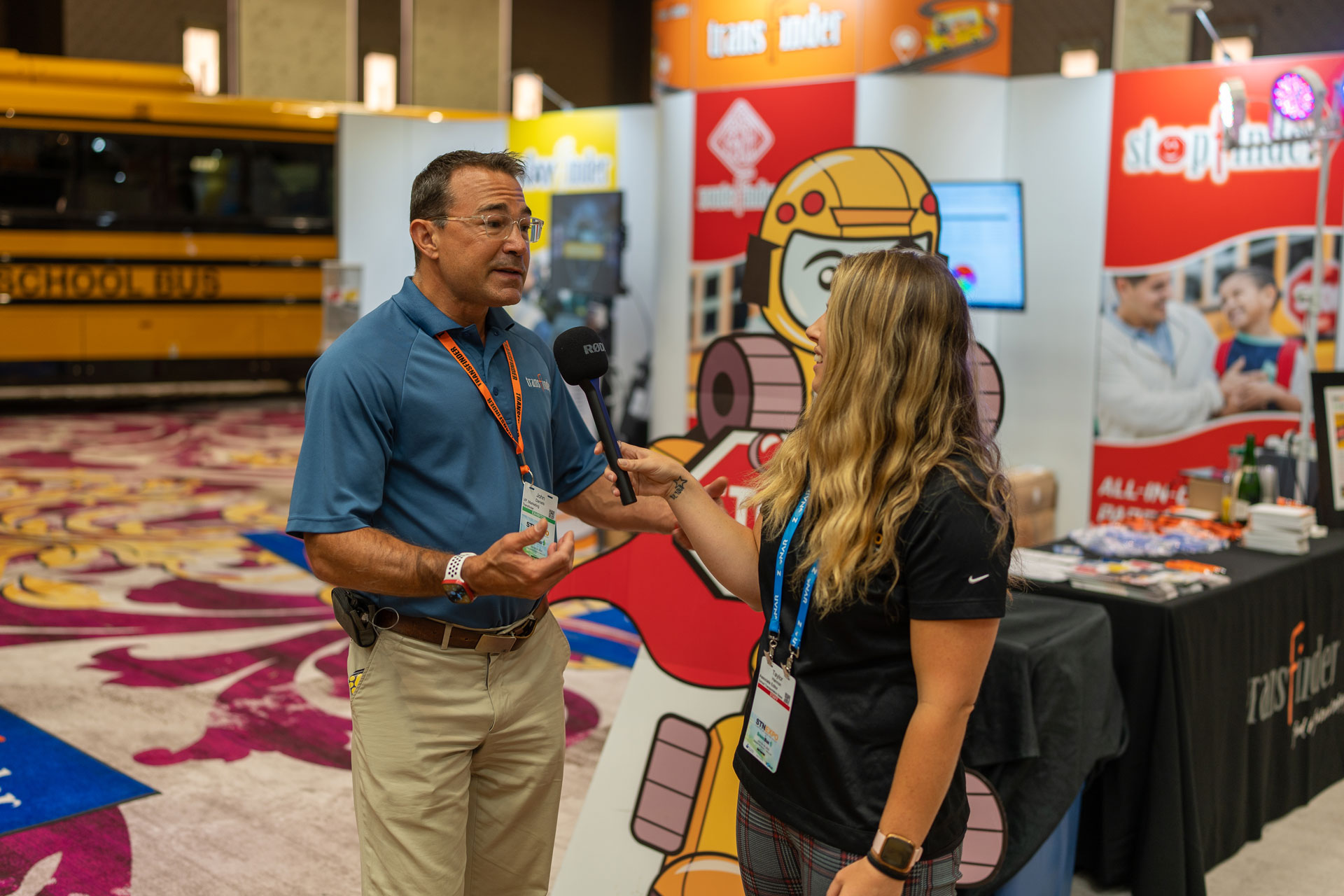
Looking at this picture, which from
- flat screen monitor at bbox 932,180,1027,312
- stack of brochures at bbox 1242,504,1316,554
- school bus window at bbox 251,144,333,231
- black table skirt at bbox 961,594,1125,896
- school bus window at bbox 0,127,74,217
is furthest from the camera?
school bus window at bbox 251,144,333,231

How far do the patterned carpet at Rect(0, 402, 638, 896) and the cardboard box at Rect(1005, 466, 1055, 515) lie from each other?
A: 2.11 metres

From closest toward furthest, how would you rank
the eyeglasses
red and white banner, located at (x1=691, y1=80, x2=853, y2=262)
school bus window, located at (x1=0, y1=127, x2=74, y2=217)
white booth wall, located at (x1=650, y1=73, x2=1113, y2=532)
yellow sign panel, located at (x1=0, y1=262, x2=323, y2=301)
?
the eyeglasses, white booth wall, located at (x1=650, y1=73, x2=1113, y2=532), red and white banner, located at (x1=691, y1=80, x2=853, y2=262), school bus window, located at (x1=0, y1=127, x2=74, y2=217), yellow sign panel, located at (x1=0, y1=262, x2=323, y2=301)

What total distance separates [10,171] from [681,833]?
1001 centimetres

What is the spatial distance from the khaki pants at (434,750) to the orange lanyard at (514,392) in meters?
0.28

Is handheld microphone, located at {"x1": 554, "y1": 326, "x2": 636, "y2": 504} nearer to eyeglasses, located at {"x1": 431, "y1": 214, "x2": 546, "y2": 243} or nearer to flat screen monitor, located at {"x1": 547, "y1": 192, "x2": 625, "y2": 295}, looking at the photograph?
eyeglasses, located at {"x1": 431, "y1": 214, "x2": 546, "y2": 243}

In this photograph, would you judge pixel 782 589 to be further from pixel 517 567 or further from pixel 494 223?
pixel 494 223

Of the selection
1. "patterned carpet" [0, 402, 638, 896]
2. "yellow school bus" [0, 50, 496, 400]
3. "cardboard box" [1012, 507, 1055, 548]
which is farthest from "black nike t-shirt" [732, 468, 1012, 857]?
"yellow school bus" [0, 50, 496, 400]

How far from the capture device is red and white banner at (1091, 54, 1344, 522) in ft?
17.4

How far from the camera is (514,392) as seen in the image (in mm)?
1785

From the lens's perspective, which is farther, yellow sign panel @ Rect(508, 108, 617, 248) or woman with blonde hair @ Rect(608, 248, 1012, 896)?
yellow sign panel @ Rect(508, 108, 617, 248)

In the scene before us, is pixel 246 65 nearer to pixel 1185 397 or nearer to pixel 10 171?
pixel 10 171

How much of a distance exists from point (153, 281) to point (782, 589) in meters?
10.7

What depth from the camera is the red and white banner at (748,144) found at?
5895mm

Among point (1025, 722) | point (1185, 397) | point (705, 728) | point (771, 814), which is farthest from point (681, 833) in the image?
point (1185, 397)
